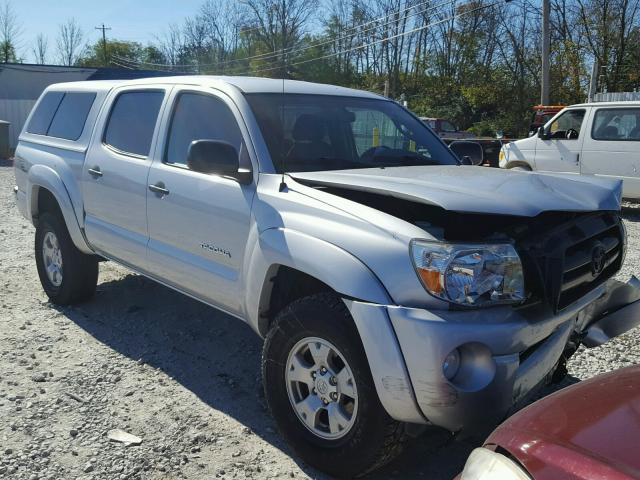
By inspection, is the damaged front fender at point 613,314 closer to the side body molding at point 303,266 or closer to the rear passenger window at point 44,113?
the side body molding at point 303,266

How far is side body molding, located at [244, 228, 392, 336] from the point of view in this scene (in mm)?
2705

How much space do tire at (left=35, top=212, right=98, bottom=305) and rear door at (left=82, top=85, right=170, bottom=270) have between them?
0.50 metres

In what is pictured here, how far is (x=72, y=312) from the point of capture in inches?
214

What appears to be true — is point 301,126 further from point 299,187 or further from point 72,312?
point 72,312

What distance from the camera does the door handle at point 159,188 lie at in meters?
4.03

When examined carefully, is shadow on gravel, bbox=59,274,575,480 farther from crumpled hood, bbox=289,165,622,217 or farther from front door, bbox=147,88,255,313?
crumpled hood, bbox=289,165,622,217

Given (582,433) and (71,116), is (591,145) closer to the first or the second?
(71,116)

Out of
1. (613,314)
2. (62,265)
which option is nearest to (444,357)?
(613,314)

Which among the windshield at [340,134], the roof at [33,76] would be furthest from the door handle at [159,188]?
the roof at [33,76]

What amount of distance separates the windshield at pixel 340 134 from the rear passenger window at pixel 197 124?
0.20 meters

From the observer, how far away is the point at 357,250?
277 centimetres

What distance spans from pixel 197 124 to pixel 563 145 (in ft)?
30.4

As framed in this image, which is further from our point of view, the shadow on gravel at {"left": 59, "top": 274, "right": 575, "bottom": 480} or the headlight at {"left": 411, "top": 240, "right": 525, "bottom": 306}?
the shadow on gravel at {"left": 59, "top": 274, "right": 575, "bottom": 480}

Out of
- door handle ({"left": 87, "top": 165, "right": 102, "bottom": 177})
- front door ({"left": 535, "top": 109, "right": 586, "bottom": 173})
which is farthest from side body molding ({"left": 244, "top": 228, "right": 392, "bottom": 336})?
front door ({"left": 535, "top": 109, "right": 586, "bottom": 173})
